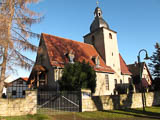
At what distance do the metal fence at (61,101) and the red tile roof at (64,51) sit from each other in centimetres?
625

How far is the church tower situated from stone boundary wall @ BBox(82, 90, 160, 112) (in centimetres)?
1059

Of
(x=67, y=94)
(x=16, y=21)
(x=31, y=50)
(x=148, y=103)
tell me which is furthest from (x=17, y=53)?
(x=148, y=103)

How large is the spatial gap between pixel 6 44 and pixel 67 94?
6.32 m

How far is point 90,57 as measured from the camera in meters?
24.9

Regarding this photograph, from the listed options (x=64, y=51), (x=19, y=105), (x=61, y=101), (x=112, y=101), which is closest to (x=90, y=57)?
(x=64, y=51)

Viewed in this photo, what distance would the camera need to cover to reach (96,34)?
1155 inches

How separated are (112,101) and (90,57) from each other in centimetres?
1146

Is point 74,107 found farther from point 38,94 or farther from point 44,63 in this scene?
point 44,63

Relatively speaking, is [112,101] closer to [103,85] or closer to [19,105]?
[19,105]

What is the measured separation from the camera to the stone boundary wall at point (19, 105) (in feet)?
33.9

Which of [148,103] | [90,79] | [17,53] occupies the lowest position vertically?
[148,103]

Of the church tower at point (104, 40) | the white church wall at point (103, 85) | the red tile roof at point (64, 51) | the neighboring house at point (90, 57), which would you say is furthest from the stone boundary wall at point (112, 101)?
the church tower at point (104, 40)

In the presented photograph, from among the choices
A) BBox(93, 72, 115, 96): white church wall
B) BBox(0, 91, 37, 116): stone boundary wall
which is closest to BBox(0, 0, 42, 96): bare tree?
BBox(0, 91, 37, 116): stone boundary wall

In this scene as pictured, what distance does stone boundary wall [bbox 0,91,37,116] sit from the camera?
10344 millimetres
